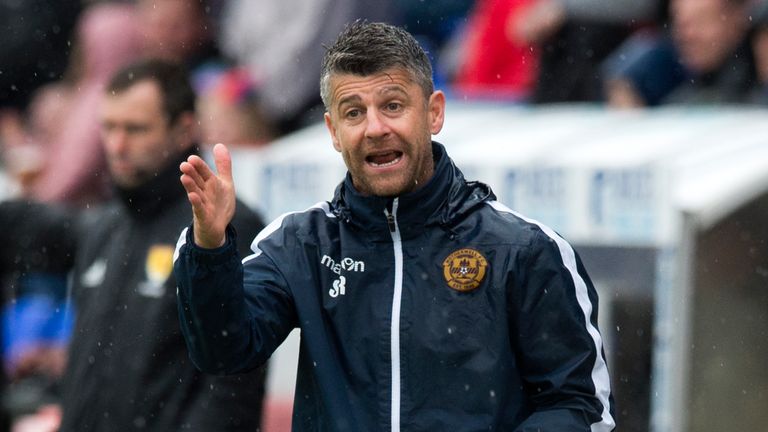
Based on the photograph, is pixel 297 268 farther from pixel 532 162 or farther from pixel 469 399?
pixel 532 162

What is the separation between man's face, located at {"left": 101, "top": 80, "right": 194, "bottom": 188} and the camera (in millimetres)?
6359

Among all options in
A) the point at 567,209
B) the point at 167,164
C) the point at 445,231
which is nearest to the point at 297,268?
the point at 445,231

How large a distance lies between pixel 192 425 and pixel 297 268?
5.38ft

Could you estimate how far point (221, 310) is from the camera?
386 cm

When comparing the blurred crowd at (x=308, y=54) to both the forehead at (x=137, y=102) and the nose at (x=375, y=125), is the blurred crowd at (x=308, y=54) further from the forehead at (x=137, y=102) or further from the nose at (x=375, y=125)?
the nose at (x=375, y=125)

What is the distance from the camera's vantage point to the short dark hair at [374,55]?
13.4ft

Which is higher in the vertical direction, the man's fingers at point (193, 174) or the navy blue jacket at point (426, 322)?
the man's fingers at point (193, 174)

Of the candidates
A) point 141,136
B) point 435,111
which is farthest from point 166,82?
point 435,111

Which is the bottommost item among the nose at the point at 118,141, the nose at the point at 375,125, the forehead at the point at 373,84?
the nose at the point at 375,125

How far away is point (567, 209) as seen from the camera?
704cm

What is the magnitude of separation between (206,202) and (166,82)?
276 centimetres

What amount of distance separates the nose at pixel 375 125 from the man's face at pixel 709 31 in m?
4.63

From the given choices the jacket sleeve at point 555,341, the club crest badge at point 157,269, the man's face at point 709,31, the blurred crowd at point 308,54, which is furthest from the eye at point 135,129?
the man's face at point 709,31

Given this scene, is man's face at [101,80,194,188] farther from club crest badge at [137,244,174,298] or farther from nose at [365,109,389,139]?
nose at [365,109,389,139]
